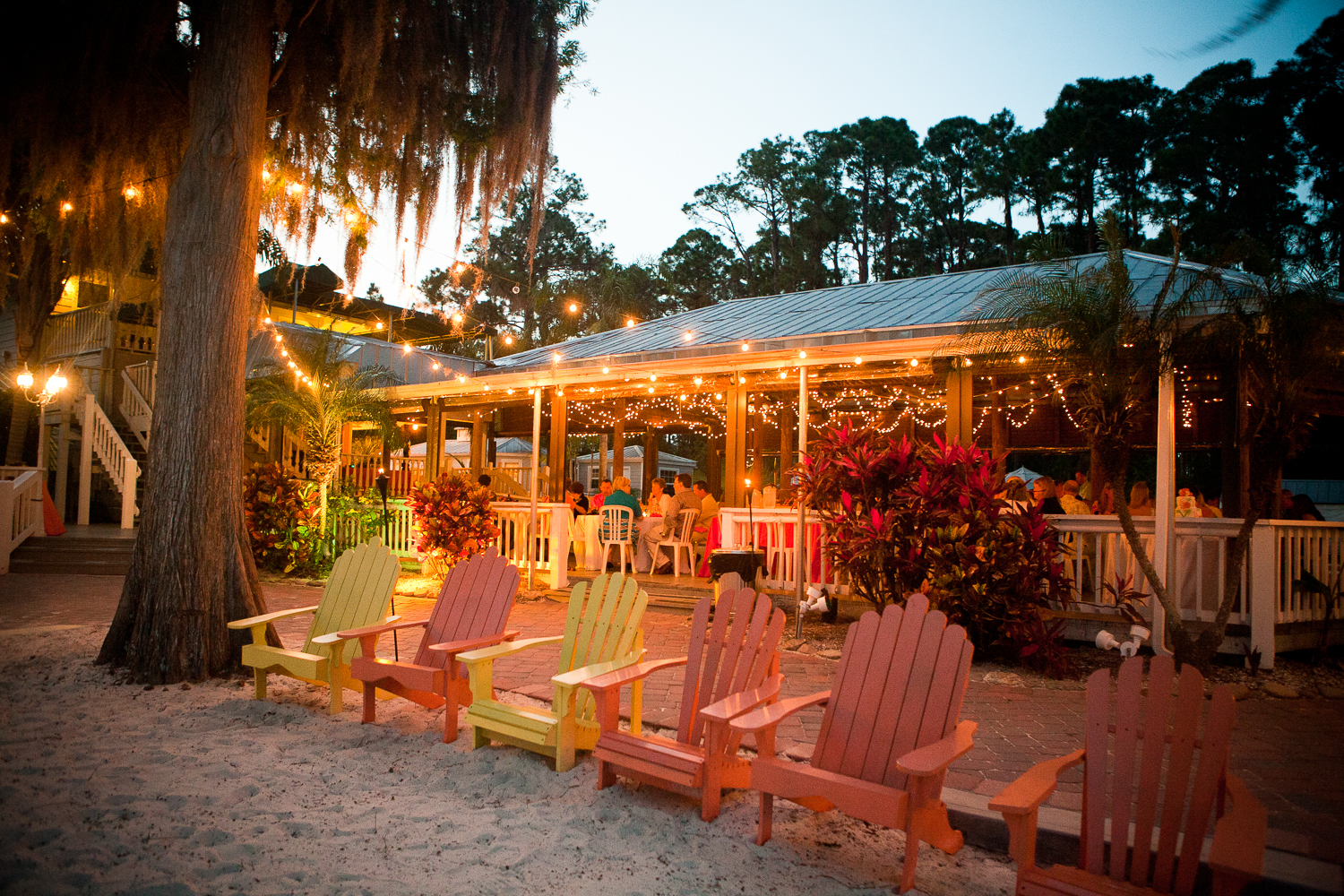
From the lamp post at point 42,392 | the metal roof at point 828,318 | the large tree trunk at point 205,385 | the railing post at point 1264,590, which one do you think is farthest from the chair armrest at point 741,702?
the lamp post at point 42,392

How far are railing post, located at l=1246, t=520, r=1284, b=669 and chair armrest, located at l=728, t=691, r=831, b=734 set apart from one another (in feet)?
15.9

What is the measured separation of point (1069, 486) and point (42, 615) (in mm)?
11482

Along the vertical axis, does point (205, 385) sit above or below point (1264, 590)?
above

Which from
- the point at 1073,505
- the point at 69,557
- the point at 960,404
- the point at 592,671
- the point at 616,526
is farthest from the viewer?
the point at 69,557

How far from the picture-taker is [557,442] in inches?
480

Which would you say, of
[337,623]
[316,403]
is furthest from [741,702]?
[316,403]

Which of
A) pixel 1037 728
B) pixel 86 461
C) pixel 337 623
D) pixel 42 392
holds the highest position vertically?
pixel 42 392

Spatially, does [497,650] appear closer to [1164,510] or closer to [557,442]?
[1164,510]

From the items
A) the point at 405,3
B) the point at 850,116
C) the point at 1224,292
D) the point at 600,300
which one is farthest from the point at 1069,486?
the point at 850,116

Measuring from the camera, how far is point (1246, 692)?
5.34m

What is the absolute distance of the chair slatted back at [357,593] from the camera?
5016 mm

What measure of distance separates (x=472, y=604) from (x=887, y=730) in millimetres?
2724

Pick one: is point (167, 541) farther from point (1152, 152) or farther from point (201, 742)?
point (1152, 152)

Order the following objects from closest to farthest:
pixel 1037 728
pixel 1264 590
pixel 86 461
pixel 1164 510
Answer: pixel 1037 728 < pixel 1264 590 < pixel 1164 510 < pixel 86 461
